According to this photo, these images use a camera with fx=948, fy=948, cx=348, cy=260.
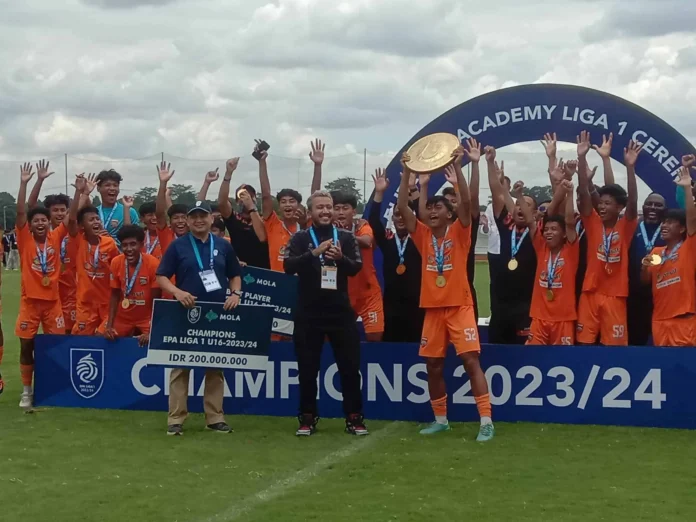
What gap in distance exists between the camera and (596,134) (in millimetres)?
9219

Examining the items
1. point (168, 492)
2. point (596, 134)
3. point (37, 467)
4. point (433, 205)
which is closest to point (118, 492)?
point (168, 492)

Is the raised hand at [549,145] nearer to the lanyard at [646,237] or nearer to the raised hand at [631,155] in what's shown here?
the raised hand at [631,155]

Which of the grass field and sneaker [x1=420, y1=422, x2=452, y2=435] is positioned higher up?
sneaker [x1=420, y1=422, x2=452, y2=435]

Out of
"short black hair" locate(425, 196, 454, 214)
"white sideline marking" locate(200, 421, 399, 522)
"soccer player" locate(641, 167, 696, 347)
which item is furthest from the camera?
"soccer player" locate(641, 167, 696, 347)

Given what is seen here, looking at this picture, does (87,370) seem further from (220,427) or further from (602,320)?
(602,320)

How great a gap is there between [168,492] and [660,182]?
577 centimetres

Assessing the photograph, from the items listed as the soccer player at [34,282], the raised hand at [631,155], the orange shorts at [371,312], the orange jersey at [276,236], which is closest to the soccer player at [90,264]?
the soccer player at [34,282]

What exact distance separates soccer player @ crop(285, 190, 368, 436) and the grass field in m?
0.26

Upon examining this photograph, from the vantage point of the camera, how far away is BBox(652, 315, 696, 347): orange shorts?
7.43 metres

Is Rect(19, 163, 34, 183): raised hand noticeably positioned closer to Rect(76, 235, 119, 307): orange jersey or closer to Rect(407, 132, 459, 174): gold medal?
Rect(76, 235, 119, 307): orange jersey

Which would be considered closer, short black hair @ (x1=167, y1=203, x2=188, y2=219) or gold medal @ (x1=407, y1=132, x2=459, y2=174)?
gold medal @ (x1=407, y1=132, x2=459, y2=174)

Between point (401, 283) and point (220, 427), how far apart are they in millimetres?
2026

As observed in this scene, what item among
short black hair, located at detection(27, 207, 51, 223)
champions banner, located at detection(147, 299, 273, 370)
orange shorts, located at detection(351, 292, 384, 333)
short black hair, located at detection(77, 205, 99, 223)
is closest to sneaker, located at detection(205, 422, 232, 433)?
champions banner, located at detection(147, 299, 273, 370)

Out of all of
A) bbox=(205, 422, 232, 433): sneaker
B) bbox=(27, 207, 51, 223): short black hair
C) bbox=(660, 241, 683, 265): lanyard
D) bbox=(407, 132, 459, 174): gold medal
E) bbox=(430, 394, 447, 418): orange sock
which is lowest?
bbox=(205, 422, 232, 433): sneaker
